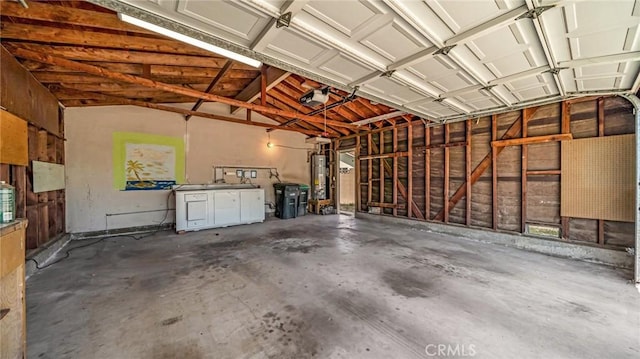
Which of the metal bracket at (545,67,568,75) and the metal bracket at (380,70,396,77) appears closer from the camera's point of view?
the metal bracket at (545,67,568,75)

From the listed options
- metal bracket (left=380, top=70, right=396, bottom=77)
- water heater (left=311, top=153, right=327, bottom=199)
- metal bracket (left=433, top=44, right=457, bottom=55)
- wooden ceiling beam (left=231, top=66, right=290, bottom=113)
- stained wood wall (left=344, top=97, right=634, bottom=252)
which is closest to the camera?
metal bracket (left=433, top=44, right=457, bottom=55)

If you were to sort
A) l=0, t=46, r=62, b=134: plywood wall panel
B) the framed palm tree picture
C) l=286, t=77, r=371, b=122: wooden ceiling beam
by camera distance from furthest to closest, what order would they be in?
1. the framed palm tree picture
2. l=286, t=77, r=371, b=122: wooden ceiling beam
3. l=0, t=46, r=62, b=134: plywood wall panel

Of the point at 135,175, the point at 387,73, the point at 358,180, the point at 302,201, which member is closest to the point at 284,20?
the point at 387,73

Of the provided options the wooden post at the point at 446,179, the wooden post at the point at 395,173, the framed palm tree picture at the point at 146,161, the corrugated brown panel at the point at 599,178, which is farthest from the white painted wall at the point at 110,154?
the corrugated brown panel at the point at 599,178

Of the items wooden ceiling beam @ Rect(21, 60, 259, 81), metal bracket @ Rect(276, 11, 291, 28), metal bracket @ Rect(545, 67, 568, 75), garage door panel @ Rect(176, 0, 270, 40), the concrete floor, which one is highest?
wooden ceiling beam @ Rect(21, 60, 259, 81)

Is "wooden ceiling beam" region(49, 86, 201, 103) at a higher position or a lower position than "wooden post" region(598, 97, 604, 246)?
higher

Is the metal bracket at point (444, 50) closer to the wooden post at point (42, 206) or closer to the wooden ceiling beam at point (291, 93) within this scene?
the wooden ceiling beam at point (291, 93)

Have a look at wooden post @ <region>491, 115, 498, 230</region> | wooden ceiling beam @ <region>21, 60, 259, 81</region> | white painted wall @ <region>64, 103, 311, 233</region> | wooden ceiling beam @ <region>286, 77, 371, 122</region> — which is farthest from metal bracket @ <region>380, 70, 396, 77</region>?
white painted wall @ <region>64, 103, 311, 233</region>

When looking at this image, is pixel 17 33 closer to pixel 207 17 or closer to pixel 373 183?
pixel 207 17

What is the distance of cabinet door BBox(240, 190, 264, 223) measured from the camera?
629 centimetres

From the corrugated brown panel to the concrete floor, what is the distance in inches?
34.5

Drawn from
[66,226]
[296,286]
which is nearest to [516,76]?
[296,286]

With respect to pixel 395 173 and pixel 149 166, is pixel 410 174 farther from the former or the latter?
pixel 149 166

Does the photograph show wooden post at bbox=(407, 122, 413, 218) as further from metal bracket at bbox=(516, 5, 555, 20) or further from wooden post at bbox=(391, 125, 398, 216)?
metal bracket at bbox=(516, 5, 555, 20)
